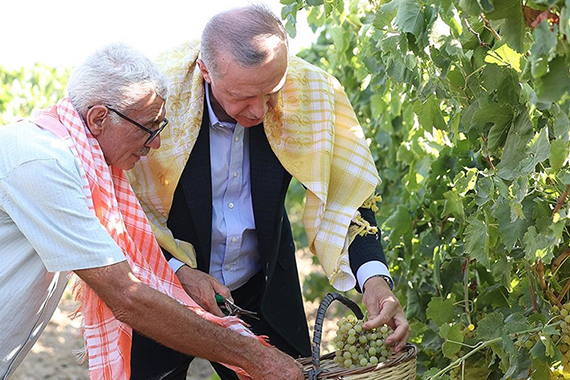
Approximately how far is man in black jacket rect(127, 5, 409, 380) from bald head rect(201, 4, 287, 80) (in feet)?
0.33

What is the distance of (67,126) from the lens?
2.27 meters

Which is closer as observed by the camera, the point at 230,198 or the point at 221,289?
the point at 221,289

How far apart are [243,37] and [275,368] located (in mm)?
890

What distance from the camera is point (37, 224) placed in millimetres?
2127

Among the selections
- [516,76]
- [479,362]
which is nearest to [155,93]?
[516,76]

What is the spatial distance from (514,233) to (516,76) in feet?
1.21

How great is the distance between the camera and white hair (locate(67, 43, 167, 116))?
229cm

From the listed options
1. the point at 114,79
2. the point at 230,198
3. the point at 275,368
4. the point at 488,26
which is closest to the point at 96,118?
the point at 114,79

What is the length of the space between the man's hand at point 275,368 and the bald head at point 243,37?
777mm

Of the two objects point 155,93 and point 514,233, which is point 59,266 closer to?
point 155,93

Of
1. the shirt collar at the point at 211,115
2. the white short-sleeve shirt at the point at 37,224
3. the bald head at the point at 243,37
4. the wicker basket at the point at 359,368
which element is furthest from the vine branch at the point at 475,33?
the white short-sleeve shirt at the point at 37,224

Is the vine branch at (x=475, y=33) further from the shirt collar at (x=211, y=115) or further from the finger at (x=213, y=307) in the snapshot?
the finger at (x=213, y=307)

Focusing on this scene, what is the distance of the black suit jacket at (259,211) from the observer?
8.70 feet

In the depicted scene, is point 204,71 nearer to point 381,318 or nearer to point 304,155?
point 304,155
